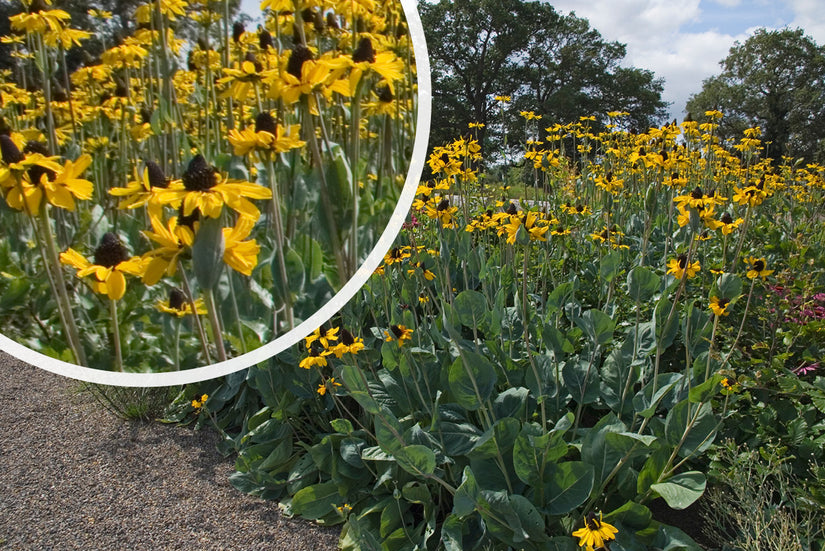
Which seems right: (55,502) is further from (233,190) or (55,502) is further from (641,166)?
(641,166)

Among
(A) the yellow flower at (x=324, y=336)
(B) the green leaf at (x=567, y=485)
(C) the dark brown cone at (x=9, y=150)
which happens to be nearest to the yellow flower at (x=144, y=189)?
(C) the dark brown cone at (x=9, y=150)

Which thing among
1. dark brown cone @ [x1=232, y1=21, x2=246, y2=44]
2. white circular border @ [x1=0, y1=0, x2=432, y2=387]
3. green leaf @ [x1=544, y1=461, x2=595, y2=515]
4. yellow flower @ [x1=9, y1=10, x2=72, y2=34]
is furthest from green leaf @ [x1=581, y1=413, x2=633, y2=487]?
yellow flower @ [x1=9, y1=10, x2=72, y2=34]

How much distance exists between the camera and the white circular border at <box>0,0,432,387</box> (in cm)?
86

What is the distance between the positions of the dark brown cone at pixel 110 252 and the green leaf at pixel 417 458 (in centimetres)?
119

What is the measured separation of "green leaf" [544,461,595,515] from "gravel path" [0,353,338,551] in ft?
2.92

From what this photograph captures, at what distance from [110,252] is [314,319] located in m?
0.31

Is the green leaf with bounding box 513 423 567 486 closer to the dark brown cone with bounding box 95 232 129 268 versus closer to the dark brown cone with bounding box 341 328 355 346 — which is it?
the dark brown cone with bounding box 341 328 355 346

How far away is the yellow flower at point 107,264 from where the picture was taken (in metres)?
0.68

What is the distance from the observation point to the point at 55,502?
8.95ft

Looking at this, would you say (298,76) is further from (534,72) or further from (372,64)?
(534,72)

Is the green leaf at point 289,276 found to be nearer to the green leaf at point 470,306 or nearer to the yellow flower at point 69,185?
the yellow flower at point 69,185

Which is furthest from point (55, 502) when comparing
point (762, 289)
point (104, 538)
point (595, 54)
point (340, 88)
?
point (595, 54)

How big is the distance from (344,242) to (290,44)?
240 mm

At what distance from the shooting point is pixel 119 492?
A: 108 inches
